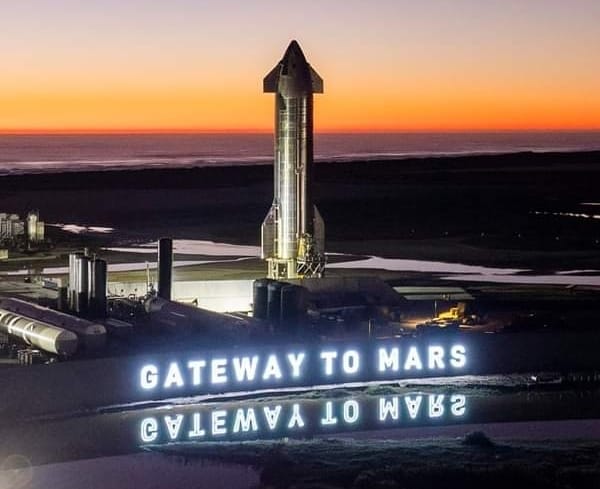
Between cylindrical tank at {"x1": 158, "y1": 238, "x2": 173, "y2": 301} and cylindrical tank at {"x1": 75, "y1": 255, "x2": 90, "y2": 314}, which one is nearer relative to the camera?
cylindrical tank at {"x1": 75, "y1": 255, "x2": 90, "y2": 314}

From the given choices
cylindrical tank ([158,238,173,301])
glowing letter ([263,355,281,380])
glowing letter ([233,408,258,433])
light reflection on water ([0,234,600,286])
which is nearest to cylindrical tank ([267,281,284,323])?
glowing letter ([263,355,281,380])

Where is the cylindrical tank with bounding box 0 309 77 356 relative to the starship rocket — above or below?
below

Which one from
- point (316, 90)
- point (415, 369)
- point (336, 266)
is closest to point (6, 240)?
point (336, 266)

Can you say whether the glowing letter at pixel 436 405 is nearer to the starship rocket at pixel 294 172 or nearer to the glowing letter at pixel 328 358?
the glowing letter at pixel 328 358

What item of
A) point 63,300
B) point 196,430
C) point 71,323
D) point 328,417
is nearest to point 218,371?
point 196,430

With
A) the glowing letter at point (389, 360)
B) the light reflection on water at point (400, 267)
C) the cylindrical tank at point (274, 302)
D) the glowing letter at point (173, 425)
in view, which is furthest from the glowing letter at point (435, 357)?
the light reflection on water at point (400, 267)

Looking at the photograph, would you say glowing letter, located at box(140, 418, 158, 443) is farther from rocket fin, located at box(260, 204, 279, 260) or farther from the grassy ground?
rocket fin, located at box(260, 204, 279, 260)

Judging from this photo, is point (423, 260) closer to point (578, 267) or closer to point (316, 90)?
point (578, 267)
